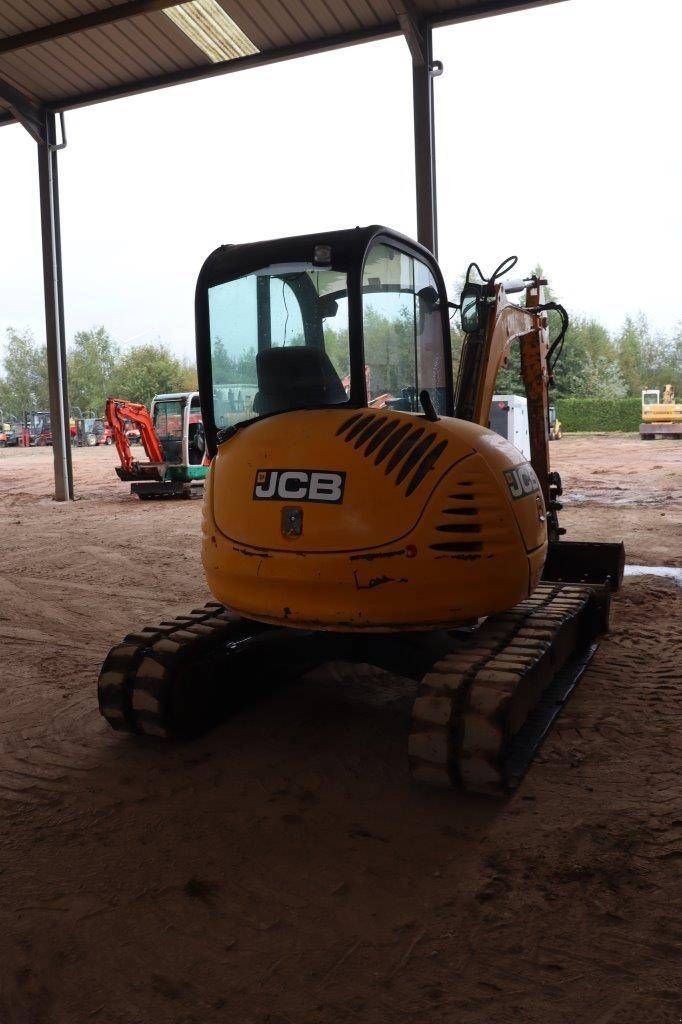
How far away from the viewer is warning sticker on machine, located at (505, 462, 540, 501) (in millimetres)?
3662

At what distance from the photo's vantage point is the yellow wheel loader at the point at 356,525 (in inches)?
133

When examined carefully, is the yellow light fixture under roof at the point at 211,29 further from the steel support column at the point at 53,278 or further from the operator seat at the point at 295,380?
the operator seat at the point at 295,380

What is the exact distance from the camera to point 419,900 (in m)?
2.63

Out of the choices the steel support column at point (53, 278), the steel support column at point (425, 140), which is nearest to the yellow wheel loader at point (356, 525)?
the steel support column at point (425, 140)

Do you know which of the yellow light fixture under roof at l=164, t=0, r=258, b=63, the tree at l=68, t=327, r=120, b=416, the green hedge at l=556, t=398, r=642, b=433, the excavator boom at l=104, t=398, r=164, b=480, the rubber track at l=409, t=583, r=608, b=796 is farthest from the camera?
the tree at l=68, t=327, r=120, b=416

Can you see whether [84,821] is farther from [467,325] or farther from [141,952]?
[467,325]

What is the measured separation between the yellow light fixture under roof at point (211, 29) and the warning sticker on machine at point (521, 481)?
9.67 metres

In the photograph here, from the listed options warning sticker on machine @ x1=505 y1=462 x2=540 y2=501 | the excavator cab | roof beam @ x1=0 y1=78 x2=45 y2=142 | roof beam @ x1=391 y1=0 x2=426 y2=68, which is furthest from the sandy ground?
roof beam @ x1=0 y1=78 x2=45 y2=142

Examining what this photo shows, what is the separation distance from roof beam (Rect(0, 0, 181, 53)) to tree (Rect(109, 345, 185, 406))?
176ft

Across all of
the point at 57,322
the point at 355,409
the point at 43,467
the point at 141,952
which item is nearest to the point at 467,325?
the point at 355,409

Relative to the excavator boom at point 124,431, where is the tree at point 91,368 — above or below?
above

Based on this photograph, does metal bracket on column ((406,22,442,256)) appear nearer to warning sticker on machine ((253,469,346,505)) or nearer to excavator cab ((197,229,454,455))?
excavator cab ((197,229,454,455))

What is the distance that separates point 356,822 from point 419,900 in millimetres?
557

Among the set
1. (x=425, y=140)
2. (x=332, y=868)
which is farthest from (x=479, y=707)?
(x=425, y=140)
